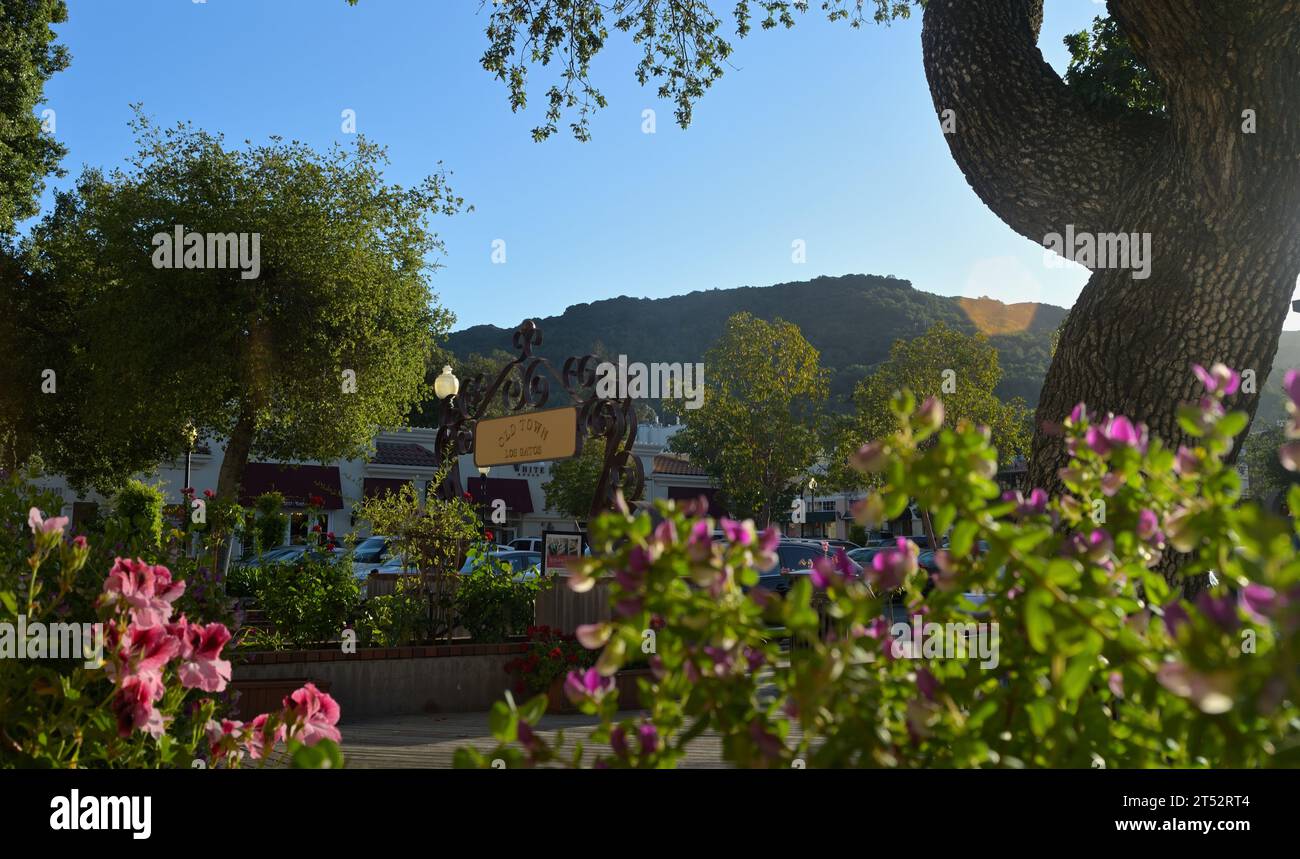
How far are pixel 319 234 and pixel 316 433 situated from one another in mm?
4612

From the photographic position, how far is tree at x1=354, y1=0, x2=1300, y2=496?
203 inches

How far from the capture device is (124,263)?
72.1 feet

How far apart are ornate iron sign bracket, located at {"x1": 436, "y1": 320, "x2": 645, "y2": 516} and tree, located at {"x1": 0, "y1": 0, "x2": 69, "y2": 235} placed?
422 inches

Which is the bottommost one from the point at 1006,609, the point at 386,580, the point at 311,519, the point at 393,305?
the point at 386,580

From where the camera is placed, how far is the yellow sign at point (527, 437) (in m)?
14.3

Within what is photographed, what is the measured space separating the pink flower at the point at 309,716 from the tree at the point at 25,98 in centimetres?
2180

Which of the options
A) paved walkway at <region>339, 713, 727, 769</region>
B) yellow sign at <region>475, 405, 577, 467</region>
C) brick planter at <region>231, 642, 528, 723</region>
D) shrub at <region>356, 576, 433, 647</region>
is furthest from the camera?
yellow sign at <region>475, 405, 577, 467</region>

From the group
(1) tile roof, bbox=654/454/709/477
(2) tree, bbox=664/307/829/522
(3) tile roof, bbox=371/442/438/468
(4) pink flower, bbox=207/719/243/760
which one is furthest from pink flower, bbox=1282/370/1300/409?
(1) tile roof, bbox=654/454/709/477

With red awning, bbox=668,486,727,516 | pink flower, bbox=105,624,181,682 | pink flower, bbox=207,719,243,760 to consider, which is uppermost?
pink flower, bbox=105,624,181,682

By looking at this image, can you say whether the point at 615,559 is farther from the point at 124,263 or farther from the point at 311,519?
the point at 124,263

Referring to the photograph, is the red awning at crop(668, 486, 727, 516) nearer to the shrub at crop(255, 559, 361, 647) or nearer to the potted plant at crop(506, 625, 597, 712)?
the potted plant at crop(506, 625, 597, 712)

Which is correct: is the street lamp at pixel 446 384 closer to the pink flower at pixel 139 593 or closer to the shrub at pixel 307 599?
the shrub at pixel 307 599

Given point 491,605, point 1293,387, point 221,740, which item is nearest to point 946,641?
point 1293,387
